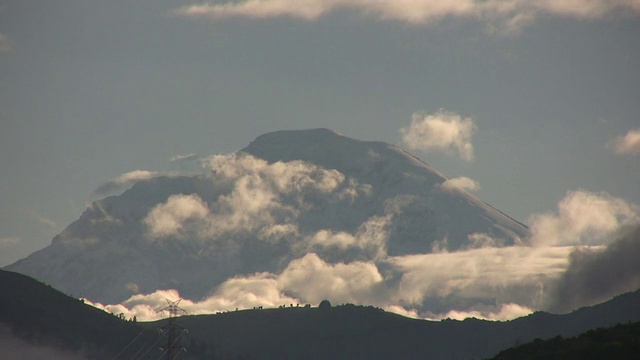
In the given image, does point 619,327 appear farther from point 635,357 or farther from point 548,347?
point 635,357

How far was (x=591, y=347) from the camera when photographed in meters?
179

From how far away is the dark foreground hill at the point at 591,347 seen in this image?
172625 millimetres

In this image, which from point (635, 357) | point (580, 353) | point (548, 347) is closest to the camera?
point (635, 357)

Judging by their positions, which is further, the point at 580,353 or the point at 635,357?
the point at 580,353

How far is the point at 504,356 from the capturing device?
192m

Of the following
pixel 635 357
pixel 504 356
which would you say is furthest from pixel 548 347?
pixel 635 357

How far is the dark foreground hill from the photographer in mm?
172625

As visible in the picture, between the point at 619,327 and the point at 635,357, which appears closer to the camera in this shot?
the point at 635,357

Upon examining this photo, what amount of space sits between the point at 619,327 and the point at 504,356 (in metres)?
22.3

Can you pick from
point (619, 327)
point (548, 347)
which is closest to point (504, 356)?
point (548, 347)

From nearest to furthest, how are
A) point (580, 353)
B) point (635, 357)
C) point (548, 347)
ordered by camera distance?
point (635, 357) → point (580, 353) → point (548, 347)

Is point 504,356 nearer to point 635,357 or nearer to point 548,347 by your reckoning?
point 548,347

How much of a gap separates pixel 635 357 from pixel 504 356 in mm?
29857

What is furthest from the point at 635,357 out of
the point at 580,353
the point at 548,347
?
the point at 548,347
